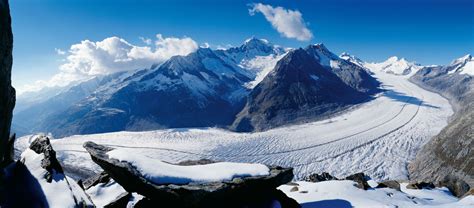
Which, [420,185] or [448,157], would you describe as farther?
[448,157]

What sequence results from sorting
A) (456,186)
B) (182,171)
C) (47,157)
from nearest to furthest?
1. (47,157)
2. (182,171)
3. (456,186)

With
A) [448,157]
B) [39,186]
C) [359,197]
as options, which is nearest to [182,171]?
[39,186]

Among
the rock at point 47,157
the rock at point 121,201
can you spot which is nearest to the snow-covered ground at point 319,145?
the rock at point 121,201

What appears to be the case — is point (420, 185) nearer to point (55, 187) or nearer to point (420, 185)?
point (420, 185)

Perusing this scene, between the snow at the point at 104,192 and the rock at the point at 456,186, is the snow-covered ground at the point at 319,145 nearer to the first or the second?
the rock at the point at 456,186

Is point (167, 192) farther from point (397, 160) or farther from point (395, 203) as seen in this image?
point (397, 160)

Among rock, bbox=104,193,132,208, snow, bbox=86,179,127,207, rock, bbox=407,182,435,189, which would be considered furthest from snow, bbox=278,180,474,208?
snow, bbox=86,179,127,207
